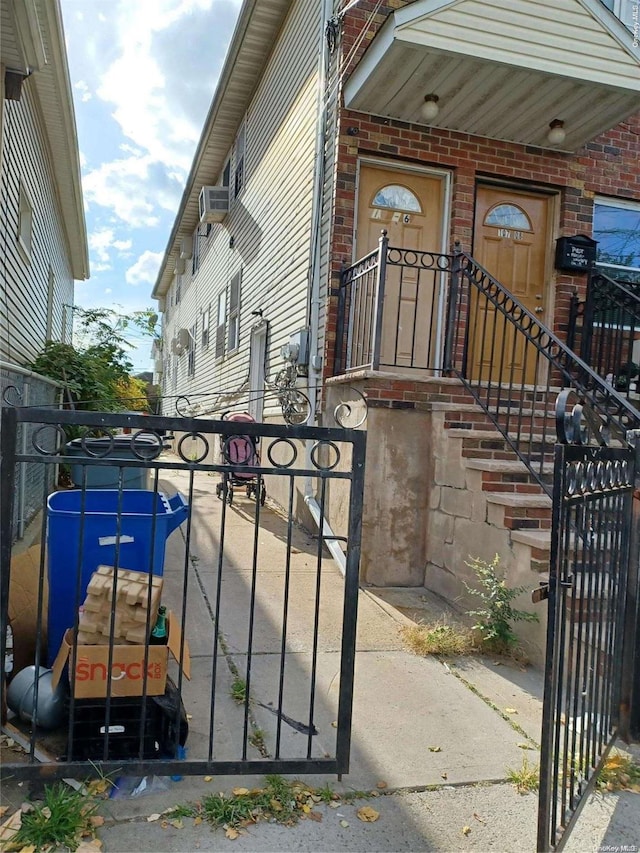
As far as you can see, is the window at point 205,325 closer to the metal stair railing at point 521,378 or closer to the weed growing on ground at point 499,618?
the metal stair railing at point 521,378

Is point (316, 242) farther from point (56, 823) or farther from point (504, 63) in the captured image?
point (56, 823)

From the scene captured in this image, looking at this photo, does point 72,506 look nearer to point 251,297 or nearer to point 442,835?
point 442,835

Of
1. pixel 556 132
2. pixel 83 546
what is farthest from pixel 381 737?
pixel 556 132

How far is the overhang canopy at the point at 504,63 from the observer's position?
5180 mm

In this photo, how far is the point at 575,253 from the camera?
6.75m

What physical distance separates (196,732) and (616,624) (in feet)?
6.09

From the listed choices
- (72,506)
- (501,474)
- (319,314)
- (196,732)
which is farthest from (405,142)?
(196,732)

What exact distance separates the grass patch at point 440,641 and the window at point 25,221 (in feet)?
21.9

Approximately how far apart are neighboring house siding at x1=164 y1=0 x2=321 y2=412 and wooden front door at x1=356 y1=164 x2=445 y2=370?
2.51ft

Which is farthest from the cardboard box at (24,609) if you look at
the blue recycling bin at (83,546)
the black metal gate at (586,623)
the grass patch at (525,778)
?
the black metal gate at (586,623)

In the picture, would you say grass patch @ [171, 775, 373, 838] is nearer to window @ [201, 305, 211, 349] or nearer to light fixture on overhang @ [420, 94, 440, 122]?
light fixture on overhang @ [420, 94, 440, 122]

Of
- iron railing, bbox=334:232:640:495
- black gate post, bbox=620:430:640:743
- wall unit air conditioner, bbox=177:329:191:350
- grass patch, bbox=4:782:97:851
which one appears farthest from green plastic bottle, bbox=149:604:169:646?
wall unit air conditioner, bbox=177:329:191:350

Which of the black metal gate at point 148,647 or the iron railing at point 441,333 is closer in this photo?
the black metal gate at point 148,647

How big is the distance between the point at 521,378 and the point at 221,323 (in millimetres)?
7676
